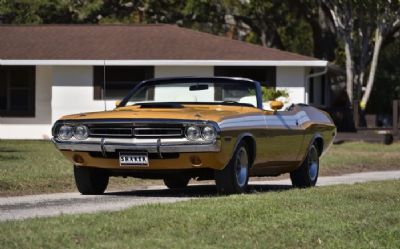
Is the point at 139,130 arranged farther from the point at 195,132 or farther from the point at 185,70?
the point at 185,70

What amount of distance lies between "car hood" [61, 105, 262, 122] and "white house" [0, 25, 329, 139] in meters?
17.1

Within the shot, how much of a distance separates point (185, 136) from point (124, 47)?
19.9 m

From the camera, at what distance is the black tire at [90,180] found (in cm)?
1384

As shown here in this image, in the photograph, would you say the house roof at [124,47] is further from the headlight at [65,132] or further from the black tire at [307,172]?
the headlight at [65,132]

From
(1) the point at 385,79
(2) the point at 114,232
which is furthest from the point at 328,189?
(1) the point at 385,79

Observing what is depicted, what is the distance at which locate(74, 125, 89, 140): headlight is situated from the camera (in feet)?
43.6

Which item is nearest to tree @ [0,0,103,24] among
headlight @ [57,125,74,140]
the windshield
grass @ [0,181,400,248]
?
the windshield

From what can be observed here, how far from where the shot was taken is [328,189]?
14.3 metres

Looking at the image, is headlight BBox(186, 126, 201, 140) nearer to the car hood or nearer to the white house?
the car hood

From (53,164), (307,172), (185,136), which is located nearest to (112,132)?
(185,136)

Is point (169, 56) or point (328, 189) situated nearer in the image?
point (328, 189)

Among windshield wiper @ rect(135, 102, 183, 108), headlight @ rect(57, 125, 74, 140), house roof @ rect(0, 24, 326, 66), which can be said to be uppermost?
house roof @ rect(0, 24, 326, 66)

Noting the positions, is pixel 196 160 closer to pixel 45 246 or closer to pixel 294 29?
pixel 45 246

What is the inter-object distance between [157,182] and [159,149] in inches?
202
